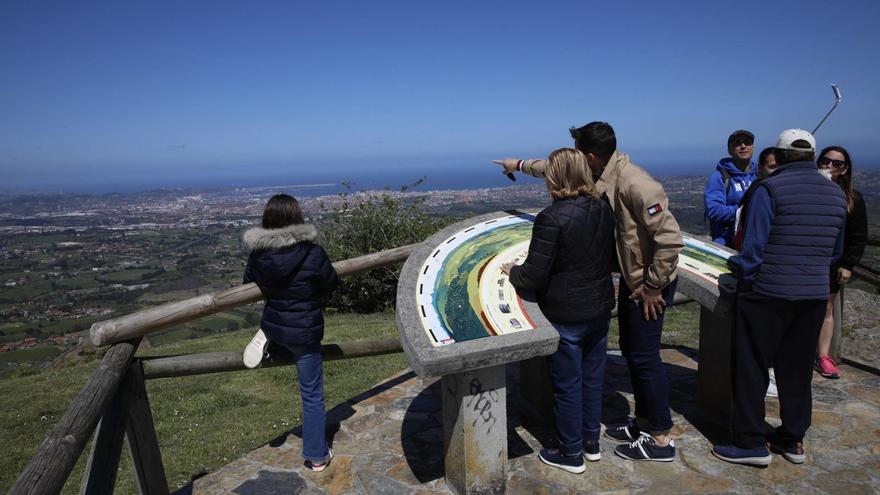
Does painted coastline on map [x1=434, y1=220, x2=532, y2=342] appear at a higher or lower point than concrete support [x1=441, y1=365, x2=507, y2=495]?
higher

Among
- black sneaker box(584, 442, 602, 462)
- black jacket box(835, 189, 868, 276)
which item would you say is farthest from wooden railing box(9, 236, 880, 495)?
black jacket box(835, 189, 868, 276)

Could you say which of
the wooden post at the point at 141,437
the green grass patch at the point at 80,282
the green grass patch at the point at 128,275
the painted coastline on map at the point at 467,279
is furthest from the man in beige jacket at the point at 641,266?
the green grass patch at the point at 80,282

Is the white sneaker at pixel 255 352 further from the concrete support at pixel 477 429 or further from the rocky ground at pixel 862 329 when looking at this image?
the rocky ground at pixel 862 329

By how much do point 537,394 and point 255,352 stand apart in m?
2.26

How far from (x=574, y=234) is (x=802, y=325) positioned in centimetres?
160

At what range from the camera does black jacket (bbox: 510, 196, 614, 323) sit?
10.1 ft

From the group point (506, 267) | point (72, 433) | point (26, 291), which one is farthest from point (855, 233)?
point (26, 291)

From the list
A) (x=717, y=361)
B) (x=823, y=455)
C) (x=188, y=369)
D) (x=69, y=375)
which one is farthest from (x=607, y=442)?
(x=69, y=375)

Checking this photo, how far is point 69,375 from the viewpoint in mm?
8414

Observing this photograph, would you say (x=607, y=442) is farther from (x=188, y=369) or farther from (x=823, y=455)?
(x=188, y=369)

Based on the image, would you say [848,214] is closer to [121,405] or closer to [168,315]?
[168,315]

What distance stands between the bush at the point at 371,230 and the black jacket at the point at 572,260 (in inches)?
429

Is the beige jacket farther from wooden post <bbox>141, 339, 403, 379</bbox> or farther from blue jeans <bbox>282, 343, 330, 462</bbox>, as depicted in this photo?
wooden post <bbox>141, 339, 403, 379</bbox>

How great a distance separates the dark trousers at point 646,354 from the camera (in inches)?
136
